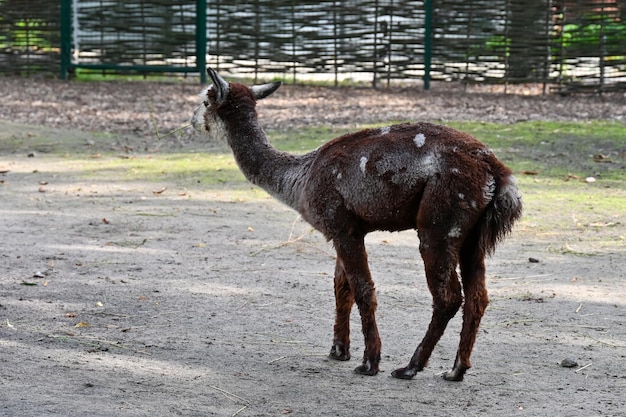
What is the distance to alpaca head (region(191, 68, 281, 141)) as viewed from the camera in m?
5.92

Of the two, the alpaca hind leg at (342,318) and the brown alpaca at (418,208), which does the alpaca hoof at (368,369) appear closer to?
the brown alpaca at (418,208)

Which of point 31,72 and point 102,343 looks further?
point 31,72

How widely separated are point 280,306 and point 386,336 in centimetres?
92

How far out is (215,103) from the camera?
19.6 ft

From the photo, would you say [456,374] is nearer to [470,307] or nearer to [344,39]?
[470,307]

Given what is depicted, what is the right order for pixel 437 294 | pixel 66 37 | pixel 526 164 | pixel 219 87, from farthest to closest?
pixel 66 37 → pixel 526 164 → pixel 219 87 → pixel 437 294

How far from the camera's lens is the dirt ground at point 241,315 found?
4973mm

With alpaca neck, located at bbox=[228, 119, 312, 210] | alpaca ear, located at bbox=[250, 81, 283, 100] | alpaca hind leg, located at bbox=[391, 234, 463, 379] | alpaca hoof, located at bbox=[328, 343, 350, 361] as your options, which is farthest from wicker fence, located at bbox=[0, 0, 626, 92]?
alpaca hind leg, located at bbox=[391, 234, 463, 379]

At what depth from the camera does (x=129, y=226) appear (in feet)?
30.0

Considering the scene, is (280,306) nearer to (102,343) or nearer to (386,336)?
(386,336)

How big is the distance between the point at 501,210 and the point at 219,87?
6.16 ft

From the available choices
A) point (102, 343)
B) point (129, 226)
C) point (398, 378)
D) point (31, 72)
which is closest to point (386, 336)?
point (398, 378)

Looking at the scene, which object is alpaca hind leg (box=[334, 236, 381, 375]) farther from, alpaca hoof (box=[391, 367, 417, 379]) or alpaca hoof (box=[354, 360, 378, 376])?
alpaca hoof (box=[391, 367, 417, 379])

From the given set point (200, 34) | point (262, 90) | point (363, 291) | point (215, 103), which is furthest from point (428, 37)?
point (363, 291)
